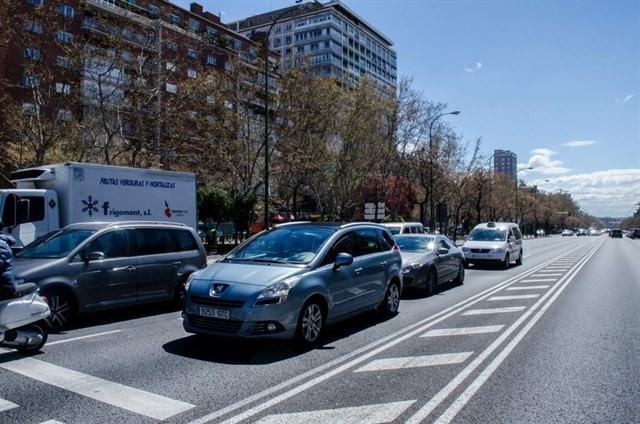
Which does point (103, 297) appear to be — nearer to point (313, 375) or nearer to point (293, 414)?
point (313, 375)

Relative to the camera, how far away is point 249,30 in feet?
347

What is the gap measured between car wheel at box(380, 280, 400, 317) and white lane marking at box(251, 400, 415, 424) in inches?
180

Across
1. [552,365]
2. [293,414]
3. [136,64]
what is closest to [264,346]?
[293,414]

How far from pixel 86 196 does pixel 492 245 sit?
595 inches

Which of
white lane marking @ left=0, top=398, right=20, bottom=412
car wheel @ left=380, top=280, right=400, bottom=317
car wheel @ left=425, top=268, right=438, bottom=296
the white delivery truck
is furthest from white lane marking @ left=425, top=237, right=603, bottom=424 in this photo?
the white delivery truck

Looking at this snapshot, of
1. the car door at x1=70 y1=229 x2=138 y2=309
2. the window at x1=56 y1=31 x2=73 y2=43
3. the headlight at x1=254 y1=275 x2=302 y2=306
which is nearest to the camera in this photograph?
the headlight at x1=254 y1=275 x2=302 y2=306

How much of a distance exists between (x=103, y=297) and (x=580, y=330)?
7.97 meters

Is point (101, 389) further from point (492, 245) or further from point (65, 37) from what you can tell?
point (65, 37)

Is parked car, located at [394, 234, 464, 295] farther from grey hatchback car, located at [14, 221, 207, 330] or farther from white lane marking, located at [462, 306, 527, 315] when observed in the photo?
grey hatchback car, located at [14, 221, 207, 330]

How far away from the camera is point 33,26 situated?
2688cm

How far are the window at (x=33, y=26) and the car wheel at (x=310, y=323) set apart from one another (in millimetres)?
27131

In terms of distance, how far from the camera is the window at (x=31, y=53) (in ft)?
87.8

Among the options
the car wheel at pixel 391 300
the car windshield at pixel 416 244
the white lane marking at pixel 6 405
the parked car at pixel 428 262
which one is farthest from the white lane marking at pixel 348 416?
the car windshield at pixel 416 244

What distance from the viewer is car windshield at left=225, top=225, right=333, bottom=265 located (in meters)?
7.12
